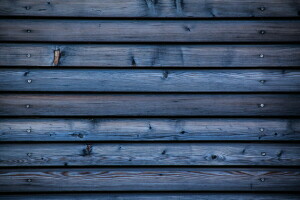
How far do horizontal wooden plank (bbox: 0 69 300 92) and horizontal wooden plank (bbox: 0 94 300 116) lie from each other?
44 millimetres

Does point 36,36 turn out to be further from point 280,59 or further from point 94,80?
point 280,59

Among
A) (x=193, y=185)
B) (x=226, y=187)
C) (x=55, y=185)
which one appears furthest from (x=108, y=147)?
(x=226, y=187)

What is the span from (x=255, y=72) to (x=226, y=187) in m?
0.74

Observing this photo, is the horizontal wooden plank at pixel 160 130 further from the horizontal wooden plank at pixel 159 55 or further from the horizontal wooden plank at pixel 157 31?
the horizontal wooden plank at pixel 157 31

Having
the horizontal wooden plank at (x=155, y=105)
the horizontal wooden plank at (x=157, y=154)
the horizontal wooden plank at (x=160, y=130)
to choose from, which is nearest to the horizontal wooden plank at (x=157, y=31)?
the horizontal wooden plank at (x=155, y=105)

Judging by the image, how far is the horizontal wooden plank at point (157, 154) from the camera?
1.81 m

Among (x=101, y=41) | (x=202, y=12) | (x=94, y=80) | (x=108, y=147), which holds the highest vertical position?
(x=202, y=12)

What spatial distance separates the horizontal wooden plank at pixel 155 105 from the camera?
5.85ft

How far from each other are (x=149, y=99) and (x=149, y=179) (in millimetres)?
501

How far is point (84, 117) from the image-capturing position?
5.93 ft

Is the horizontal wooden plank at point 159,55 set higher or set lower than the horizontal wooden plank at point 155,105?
higher

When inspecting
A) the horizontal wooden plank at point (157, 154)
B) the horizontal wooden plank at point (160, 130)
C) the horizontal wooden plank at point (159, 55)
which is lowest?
the horizontal wooden plank at point (157, 154)

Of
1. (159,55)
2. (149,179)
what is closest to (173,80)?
(159,55)

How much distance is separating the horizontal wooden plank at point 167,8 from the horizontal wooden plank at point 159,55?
0.63ft
